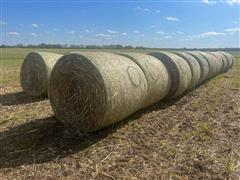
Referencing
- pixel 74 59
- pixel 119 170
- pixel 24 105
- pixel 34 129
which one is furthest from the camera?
pixel 24 105

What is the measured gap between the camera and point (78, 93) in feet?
21.1

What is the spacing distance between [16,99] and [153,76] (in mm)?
4791

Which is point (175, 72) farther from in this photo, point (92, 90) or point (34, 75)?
point (34, 75)

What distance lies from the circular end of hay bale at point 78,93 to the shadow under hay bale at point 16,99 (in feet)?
11.0

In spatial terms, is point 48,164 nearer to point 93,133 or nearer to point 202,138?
point 93,133

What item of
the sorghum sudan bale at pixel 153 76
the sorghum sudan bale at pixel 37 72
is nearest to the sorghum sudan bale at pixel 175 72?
the sorghum sudan bale at pixel 153 76

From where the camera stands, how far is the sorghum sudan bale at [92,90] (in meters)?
6.05

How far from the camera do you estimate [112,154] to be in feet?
18.5

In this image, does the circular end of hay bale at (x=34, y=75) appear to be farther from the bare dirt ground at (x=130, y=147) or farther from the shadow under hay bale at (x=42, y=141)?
the shadow under hay bale at (x=42, y=141)

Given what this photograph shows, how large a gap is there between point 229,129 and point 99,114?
2997 millimetres

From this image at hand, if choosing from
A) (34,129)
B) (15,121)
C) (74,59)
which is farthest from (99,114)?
(15,121)

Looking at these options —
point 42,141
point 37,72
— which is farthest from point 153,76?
point 37,72

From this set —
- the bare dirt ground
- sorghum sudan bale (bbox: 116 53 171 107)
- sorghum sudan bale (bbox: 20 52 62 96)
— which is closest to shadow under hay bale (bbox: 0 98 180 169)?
the bare dirt ground

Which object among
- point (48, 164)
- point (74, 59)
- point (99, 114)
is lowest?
point (48, 164)
